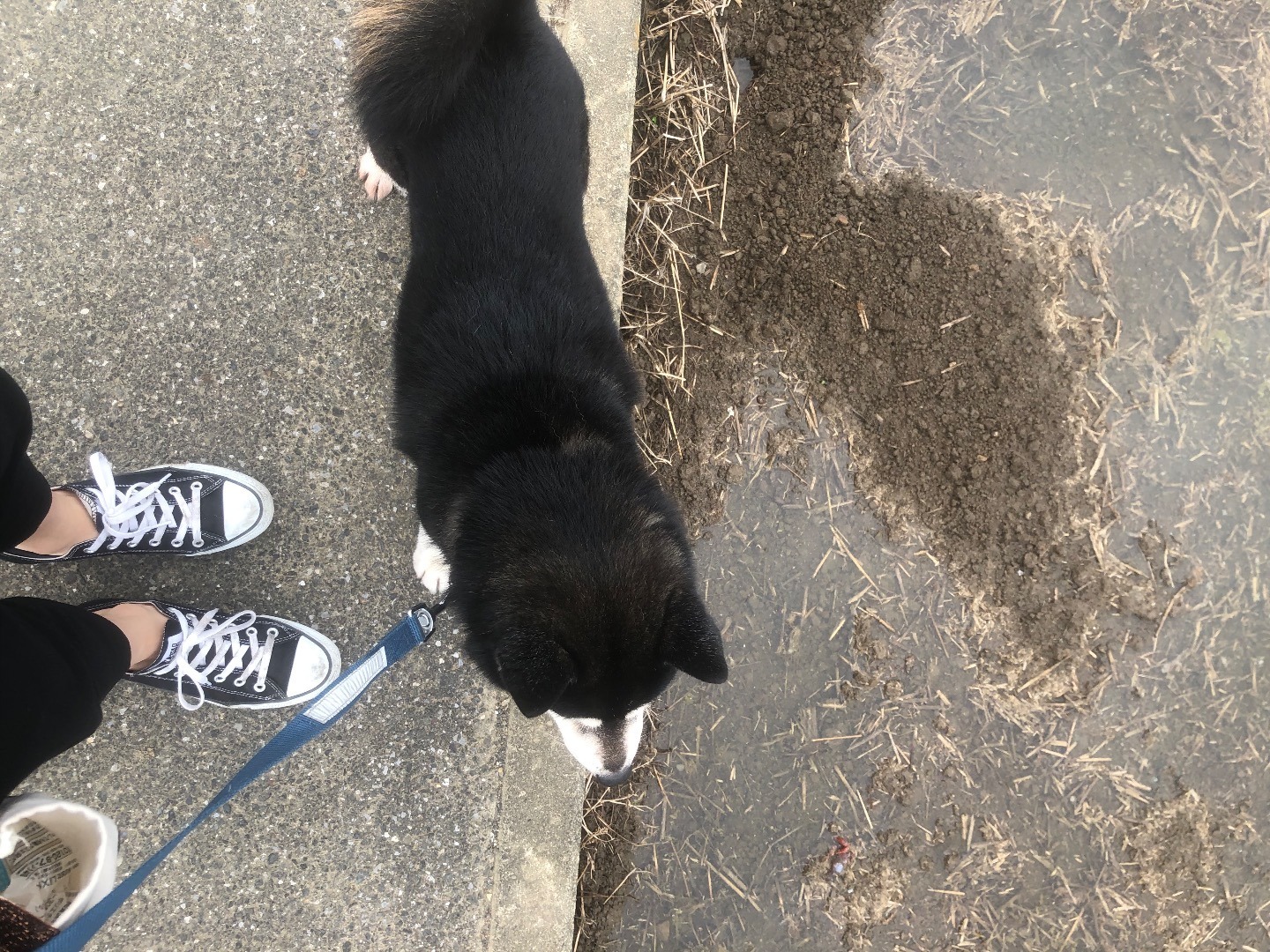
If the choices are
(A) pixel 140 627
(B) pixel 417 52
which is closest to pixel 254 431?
(A) pixel 140 627

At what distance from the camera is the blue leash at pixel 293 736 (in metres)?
1.47

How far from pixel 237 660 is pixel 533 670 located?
1.36m

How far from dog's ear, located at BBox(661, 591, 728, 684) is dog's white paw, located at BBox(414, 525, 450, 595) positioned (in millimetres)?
1002

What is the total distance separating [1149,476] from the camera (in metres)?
2.79

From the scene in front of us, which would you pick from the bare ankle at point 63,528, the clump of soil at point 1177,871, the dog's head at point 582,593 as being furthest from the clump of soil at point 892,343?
the bare ankle at point 63,528

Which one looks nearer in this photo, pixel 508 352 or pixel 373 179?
pixel 508 352

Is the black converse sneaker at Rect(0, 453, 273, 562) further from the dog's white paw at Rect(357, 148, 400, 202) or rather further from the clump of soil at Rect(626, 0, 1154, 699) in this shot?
the clump of soil at Rect(626, 0, 1154, 699)

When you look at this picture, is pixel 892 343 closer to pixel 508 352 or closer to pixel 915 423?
pixel 915 423

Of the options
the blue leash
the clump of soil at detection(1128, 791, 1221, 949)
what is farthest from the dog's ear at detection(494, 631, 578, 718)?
the clump of soil at detection(1128, 791, 1221, 949)

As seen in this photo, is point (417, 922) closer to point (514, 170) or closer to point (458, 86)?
point (514, 170)

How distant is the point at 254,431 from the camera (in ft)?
8.58

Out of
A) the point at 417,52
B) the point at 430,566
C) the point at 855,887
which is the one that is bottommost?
the point at 855,887

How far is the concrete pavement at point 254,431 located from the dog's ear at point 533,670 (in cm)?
94

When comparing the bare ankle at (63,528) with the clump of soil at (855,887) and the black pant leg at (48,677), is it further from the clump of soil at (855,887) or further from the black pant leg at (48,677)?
the clump of soil at (855,887)
